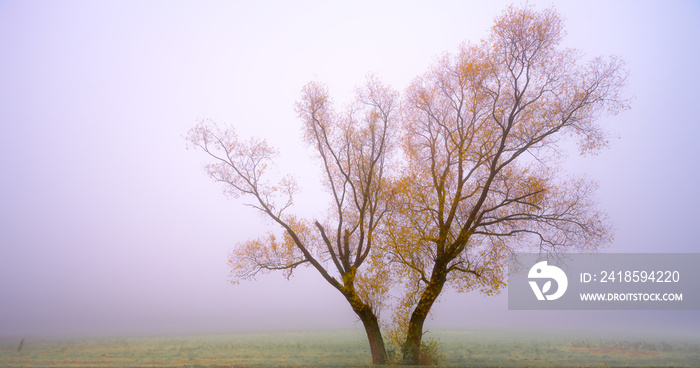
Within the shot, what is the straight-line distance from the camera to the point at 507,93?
61.8 feet

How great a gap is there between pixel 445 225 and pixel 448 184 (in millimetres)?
2224

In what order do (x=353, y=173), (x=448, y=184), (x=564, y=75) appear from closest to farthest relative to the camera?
(x=564, y=75)
(x=448, y=184)
(x=353, y=173)

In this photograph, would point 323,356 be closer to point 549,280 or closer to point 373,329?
point 373,329

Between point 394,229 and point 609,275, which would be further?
point 609,275

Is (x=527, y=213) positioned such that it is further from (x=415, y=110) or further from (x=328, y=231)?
(x=328, y=231)

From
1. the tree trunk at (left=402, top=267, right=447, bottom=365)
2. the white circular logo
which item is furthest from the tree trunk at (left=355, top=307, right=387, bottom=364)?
the white circular logo

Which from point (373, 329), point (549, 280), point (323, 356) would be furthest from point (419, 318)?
point (323, 356)

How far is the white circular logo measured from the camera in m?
20.8

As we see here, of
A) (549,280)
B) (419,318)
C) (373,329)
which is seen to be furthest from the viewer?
(549,280)

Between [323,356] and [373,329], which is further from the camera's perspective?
[323,356]

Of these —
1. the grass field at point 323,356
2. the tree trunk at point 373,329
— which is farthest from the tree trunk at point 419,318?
the grass field at point 323,356

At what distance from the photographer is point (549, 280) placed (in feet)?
69.1

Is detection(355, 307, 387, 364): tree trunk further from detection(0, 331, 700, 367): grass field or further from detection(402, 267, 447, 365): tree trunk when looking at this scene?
detection(402, 267, 447, 365): tree trunk

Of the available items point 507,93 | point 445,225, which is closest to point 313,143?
point 445,225
